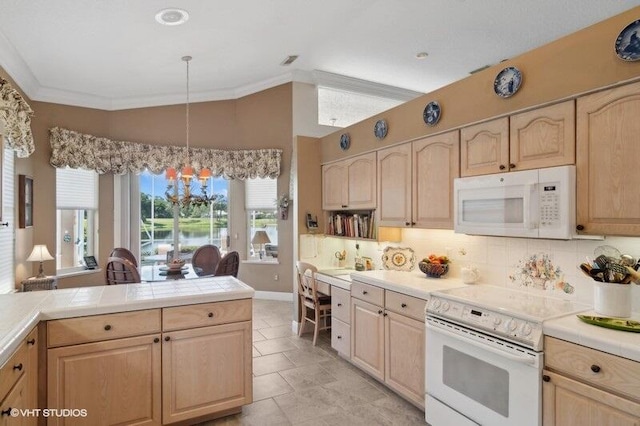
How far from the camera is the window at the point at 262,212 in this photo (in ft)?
20.4

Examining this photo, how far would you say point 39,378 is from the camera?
1971 millimetres

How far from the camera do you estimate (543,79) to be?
85.0 inches

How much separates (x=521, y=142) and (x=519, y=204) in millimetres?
415

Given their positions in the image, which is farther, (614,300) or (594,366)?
(614,300)

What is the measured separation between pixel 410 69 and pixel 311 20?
202 centimetres

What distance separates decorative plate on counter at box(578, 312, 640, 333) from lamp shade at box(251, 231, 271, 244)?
185 inches

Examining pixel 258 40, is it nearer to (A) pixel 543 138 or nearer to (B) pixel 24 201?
(A) pixel 543 138

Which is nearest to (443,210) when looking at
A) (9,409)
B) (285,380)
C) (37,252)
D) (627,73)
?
(627,73)

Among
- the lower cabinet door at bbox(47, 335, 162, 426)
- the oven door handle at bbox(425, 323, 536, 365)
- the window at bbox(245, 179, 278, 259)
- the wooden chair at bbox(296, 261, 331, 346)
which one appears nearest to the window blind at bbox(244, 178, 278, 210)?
the window at bbox(245, 179, 278, 259)

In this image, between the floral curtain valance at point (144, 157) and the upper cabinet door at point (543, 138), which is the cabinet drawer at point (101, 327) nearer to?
the upper cabinet door at point (543, 138)

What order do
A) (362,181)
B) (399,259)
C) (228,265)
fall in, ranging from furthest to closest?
(228,265)
(362,181)
(399,259)

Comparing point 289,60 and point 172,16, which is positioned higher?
point 289,60

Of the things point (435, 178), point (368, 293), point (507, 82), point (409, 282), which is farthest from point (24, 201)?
point (507, 82)

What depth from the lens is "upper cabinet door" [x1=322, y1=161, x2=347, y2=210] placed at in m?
4.16
